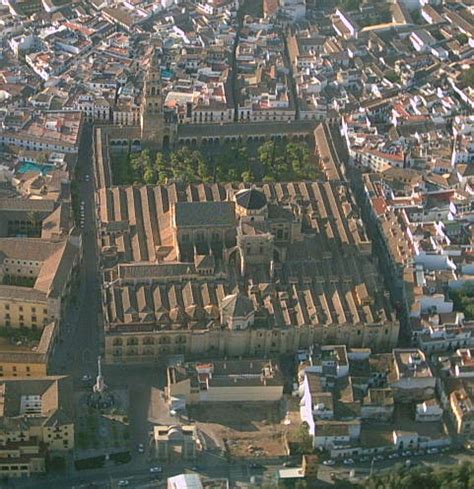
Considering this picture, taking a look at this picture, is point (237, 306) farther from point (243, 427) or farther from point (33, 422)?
point (33, 422)

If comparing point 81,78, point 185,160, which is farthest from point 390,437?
point 81,78

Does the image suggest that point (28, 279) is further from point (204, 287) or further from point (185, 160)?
point (185, 160)

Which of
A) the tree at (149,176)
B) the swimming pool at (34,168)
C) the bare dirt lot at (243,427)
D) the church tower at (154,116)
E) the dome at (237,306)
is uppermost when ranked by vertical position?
the church tower at (154,116)

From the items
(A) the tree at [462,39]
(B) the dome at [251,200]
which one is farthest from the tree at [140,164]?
(A) the tree at [462,39]

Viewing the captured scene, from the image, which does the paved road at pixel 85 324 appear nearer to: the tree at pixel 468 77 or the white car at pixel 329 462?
the white car at pixel 329 462

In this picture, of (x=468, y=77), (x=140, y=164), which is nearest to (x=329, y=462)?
(x=140, y=164)

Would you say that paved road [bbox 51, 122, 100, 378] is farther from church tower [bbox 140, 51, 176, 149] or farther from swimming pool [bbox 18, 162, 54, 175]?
church tower [bbox 140, 51, 176, 149]
